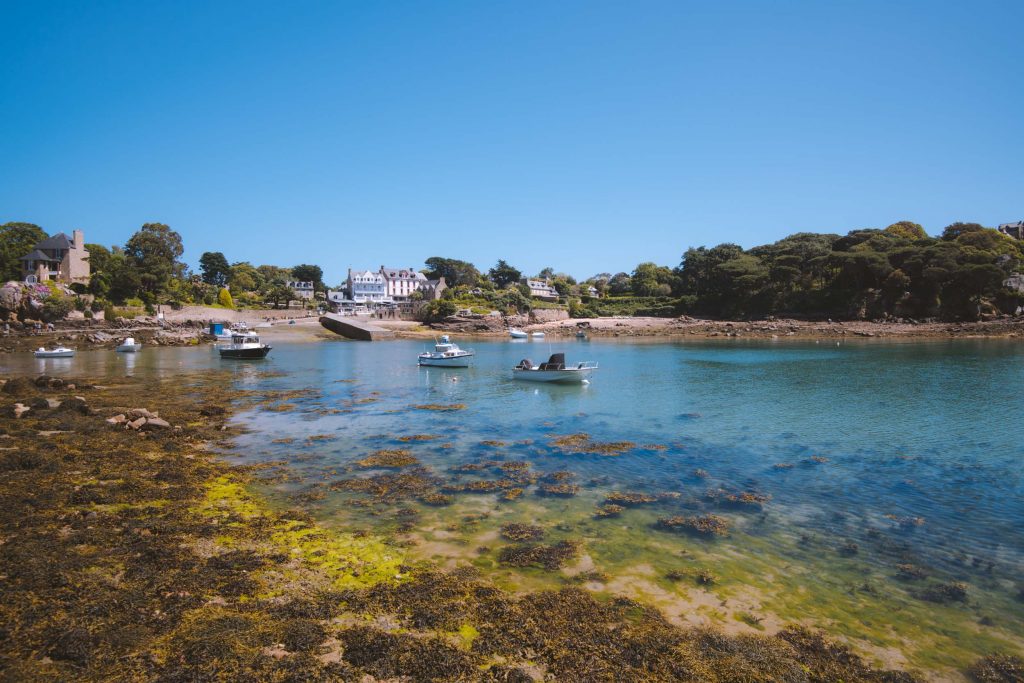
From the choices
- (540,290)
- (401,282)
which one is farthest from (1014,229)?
(401,282)

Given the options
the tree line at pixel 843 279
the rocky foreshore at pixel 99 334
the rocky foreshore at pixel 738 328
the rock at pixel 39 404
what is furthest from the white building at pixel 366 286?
the rock at pixel 39 404

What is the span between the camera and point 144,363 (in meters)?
42.0

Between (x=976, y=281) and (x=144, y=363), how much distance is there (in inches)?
3761

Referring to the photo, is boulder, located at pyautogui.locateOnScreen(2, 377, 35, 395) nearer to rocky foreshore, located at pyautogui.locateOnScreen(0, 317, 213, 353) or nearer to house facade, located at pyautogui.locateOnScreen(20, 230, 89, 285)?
rocky foreshore, located at pyautogui.locateOnScreen(0, 317, 213, 353)

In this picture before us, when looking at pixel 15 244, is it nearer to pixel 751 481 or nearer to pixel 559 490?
pixel 559 490

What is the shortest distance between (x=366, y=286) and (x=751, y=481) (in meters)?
130

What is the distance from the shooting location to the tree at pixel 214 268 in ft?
424

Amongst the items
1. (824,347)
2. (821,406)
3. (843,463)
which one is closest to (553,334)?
(824,347)

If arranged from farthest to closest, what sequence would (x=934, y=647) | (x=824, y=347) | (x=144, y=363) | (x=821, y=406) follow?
(x=824, y=347) < (x=144, y=363) < (x=821, y=406) < (x=934, y=647)

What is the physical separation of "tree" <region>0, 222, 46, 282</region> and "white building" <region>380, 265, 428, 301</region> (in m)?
70.0

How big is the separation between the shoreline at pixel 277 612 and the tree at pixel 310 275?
149 meters

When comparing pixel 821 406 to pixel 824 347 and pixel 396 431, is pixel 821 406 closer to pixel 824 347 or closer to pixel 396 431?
pixel 396 431

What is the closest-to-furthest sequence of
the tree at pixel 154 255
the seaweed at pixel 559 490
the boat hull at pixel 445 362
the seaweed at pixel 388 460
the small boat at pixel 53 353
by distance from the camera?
the seaweed at pixel 559 490 < the seaweed at pixel 388 460 < the boat hull at pixel 445 362 < the small boat at pixel 53 353 < the tree at pixel 154 255

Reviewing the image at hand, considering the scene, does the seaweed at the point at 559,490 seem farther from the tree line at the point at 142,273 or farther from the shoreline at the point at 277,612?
the tree line at the point at 142,273
